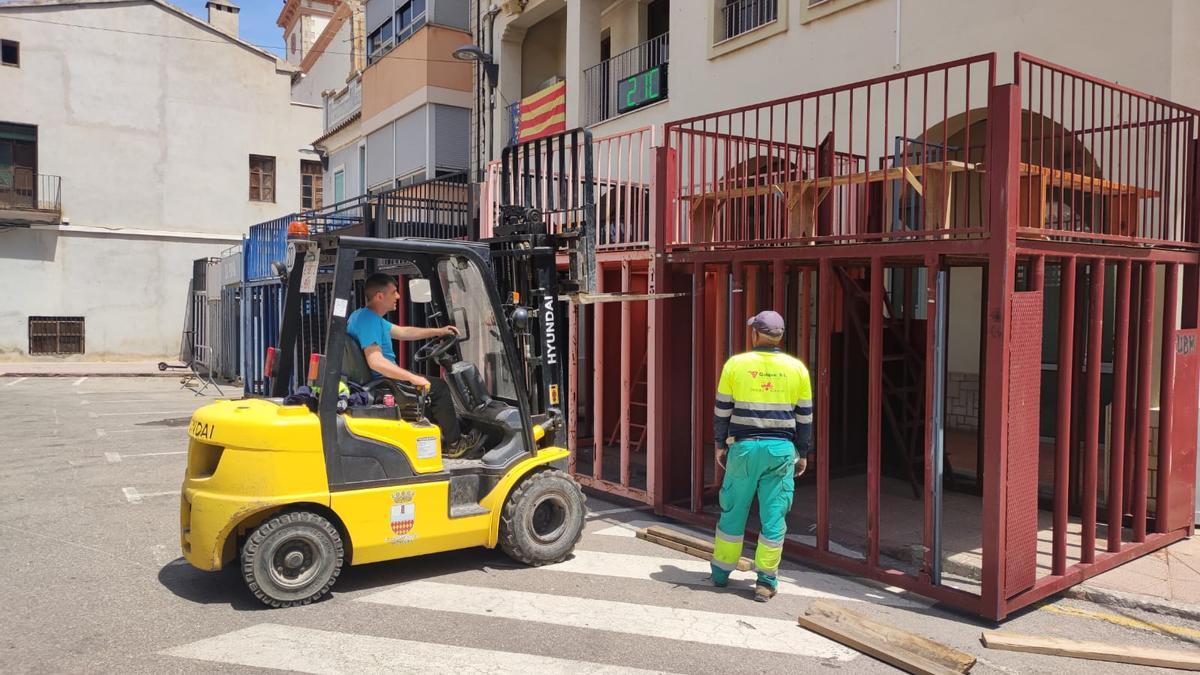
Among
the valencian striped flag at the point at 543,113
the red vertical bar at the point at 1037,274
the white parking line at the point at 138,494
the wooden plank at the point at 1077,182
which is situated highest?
the valencian striped flag at the point at 543,113

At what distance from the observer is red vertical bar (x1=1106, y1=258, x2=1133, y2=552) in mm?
6172

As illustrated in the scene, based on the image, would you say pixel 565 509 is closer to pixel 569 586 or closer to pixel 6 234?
pixel 569 586

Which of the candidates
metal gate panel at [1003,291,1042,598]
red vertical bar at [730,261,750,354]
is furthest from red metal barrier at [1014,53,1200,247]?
red vertical bar at [730,261,750,354]

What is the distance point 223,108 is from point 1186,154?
2755 cm

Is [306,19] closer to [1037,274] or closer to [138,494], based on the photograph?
[138,494]

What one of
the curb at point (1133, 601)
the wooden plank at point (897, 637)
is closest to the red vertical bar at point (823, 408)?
the wooden plank at point (897, 637)

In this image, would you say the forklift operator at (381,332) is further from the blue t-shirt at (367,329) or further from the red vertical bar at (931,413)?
the red vertical bar at (931,413)

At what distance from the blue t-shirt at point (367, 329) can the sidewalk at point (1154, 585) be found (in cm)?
491

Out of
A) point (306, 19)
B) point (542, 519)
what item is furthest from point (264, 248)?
point (306, 19)

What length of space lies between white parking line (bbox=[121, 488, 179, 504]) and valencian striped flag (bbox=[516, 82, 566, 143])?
990 cm

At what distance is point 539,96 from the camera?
17422mm

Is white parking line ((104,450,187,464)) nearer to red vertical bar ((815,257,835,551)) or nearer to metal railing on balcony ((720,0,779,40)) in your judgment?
red vertical bar ((815,257,835,551))

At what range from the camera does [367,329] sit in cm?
574

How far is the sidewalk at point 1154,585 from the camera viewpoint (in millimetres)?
5484
